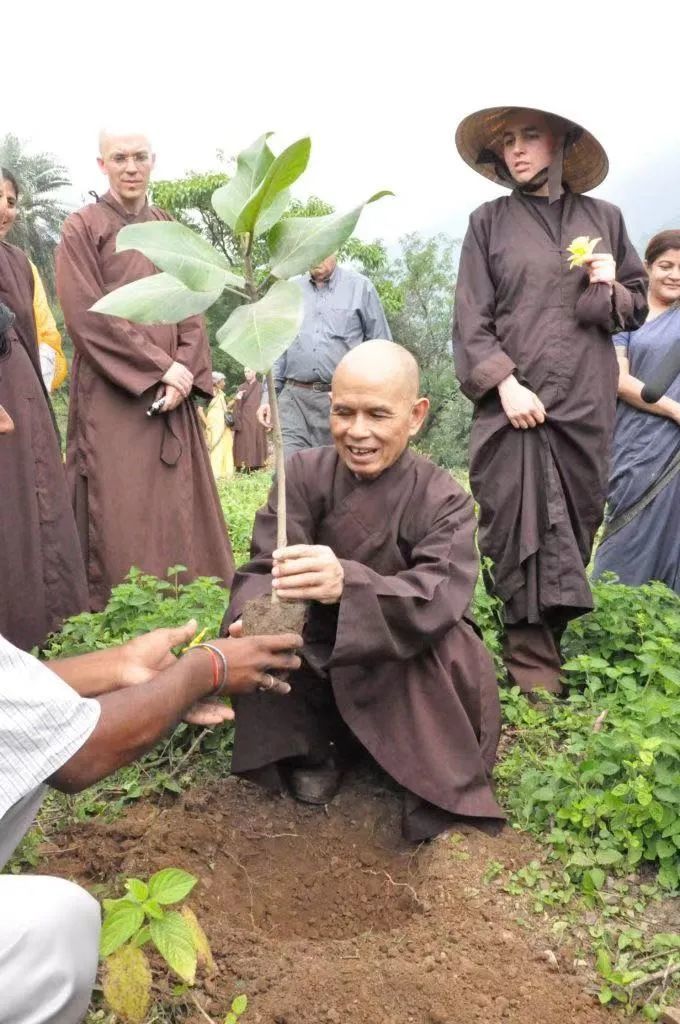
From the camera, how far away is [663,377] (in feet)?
14.5

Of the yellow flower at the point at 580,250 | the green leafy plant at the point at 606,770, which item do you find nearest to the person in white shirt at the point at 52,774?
the green leafy plant at the point at 606,770

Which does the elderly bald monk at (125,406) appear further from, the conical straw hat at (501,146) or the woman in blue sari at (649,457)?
the woman in blue sari at (649,457)

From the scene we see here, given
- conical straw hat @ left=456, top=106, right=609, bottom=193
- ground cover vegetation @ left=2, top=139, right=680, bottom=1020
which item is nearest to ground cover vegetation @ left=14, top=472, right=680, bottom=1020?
ground cover vegetation @ left=2, top=139, right=680, bottom=1020

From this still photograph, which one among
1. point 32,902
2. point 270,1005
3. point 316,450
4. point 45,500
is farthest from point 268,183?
point 45,500

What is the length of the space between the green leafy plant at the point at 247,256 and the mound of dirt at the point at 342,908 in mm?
1293

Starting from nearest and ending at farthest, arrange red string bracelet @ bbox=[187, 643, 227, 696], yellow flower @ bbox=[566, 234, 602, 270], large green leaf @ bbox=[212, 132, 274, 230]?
large green leaf @ bbox=[212, 132, 274, 230], red string bracelet @ bbox=[187, 643, 227, 696], yellow flower @ bbox=[566, 234, 602, 270]

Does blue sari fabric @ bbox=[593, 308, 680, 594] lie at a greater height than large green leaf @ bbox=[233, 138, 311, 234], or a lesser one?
lesser

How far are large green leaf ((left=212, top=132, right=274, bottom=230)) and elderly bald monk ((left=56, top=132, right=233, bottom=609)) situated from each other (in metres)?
2.48

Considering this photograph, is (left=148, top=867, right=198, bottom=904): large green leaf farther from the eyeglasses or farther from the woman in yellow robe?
the woman in yellow robe

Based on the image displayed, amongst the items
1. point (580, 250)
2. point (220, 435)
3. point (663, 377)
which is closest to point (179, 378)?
point (580, 250)

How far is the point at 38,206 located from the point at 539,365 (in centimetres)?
2843

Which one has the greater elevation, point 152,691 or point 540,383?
point 540,383

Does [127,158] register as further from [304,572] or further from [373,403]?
[304,572]

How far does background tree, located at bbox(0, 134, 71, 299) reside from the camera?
27109 mm
